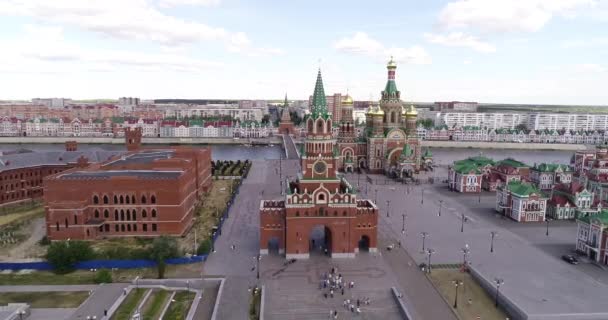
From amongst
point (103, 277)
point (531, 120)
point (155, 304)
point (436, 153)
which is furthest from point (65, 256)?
point (531, 120)

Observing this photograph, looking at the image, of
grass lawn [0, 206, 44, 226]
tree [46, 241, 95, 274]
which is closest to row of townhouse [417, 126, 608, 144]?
grass lawn [0, 206, 44, 226]

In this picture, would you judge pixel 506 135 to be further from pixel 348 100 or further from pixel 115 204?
pixel 115 204

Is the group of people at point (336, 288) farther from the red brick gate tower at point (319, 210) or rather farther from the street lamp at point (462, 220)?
the street lamp at point (462, 220)

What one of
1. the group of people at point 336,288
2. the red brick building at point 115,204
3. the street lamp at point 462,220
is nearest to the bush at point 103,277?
the red brick building at point 115,204

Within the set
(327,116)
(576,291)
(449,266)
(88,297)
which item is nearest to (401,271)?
(449,266)

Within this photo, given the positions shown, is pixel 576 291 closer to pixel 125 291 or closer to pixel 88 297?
pixel 125 291

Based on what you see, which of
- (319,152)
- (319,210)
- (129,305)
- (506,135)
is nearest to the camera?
(129,305)
